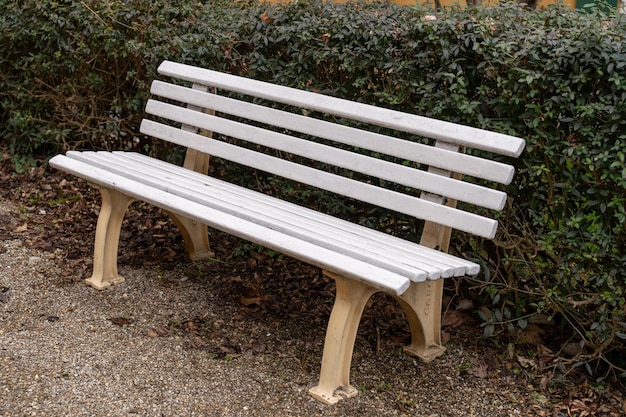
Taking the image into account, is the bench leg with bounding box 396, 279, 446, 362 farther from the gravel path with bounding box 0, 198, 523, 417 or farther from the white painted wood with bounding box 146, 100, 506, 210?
the white painted wood with bounding box 146, 100, 506, 210

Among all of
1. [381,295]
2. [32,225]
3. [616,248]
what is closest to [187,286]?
[381,295]

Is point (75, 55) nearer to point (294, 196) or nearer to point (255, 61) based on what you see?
point (255, 61)

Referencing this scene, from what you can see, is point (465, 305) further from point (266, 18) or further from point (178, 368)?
point (266, 18)

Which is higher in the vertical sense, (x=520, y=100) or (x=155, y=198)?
(x=520, y=100)

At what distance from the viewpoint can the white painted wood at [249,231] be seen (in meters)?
2.84

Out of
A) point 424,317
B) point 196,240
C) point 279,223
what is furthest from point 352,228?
point 196,240

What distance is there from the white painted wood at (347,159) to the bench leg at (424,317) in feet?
1.34

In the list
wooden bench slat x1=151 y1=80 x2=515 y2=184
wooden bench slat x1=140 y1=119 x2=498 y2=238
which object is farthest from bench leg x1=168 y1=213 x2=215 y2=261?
wooden bench slat x1=151 y1=80 x2=515 y2=184

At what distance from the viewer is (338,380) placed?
126 inches

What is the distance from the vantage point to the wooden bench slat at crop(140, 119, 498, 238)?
3.15m

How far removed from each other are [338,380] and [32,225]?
2600 mm

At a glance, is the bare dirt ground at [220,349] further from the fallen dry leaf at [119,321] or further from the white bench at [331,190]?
the white bench at [331,190]

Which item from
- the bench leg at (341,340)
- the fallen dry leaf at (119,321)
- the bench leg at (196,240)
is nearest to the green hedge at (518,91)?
the bench leg at (341,340)

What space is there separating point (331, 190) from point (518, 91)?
903 millimetres
